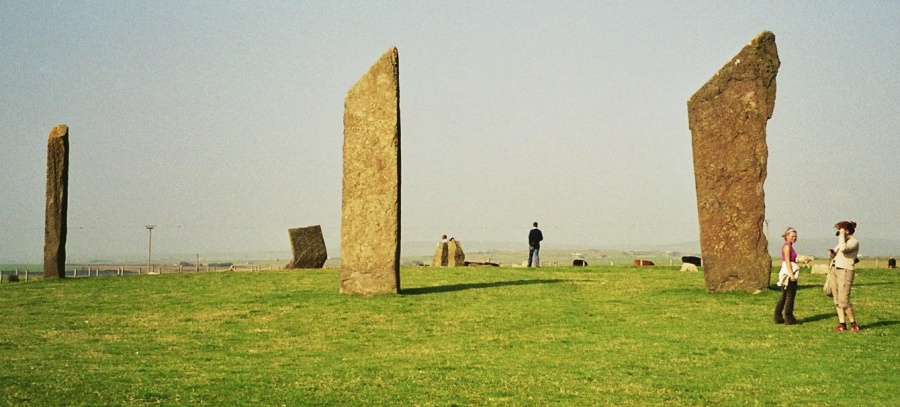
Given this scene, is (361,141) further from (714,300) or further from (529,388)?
(529,388)

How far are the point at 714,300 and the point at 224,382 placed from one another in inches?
506

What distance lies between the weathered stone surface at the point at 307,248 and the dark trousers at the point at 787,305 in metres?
22.0

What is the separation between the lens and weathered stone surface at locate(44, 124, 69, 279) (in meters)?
31.5

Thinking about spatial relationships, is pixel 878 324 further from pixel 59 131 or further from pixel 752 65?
pixel 59 131

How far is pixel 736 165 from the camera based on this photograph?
72.9 ft

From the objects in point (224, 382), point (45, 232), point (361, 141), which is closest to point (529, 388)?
point (224, 382)

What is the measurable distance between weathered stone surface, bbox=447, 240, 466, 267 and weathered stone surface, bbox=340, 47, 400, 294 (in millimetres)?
16245

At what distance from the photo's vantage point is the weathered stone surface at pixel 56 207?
31.5 metres

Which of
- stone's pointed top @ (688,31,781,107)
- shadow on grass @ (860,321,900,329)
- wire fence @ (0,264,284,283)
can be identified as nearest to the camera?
shadow on grass @ (860,321,900,329)

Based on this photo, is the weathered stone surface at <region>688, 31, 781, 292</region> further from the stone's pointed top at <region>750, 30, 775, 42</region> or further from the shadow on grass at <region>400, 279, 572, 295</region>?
the shadow on grass at <region>400, 279, 572, 295</region>

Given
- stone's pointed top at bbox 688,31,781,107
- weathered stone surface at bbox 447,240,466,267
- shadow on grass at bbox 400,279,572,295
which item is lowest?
shadow on grass at bbox 400,279,572,295

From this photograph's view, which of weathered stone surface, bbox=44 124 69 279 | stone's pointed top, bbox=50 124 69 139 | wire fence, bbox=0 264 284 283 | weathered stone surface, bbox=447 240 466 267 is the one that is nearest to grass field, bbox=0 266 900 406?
weathered stone surface, bbox=44 124 69 279

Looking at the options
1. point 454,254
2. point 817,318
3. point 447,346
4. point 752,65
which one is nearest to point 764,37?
point 752,65

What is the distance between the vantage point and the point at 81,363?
1398 cm
